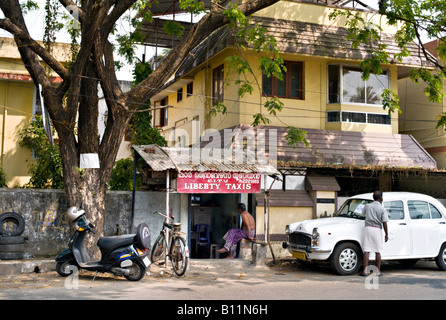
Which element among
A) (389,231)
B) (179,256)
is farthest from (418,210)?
(179,256)

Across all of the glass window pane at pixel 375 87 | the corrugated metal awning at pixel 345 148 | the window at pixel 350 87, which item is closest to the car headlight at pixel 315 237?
the corrugated metal awning at pixel 345 148

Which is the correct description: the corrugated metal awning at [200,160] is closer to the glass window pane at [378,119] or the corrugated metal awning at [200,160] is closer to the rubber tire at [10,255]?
the rubber tire at [10,255]

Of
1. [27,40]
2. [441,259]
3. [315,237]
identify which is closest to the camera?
[27,40]

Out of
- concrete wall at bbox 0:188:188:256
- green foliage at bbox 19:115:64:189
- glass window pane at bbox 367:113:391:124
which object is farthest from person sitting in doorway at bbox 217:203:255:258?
glass window pane at bbox 367:113:391:124

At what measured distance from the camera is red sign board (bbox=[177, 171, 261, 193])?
A: 1173 cm

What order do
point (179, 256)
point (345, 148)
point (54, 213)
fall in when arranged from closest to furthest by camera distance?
1. point (179, 256)
2. point (54, 213)
3. point (345, 148)

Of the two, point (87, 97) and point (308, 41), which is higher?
point (308, 41)

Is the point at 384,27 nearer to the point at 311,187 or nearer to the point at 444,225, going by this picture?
the point at 311,187

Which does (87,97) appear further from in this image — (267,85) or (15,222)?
(267,85)

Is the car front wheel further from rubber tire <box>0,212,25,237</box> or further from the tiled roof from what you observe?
the tiled roof

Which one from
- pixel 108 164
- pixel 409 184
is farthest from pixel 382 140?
pixel 108 164

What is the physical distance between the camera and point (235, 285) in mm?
9398

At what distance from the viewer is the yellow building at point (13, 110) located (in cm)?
1680

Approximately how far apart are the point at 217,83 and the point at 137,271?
1019 centimetres
